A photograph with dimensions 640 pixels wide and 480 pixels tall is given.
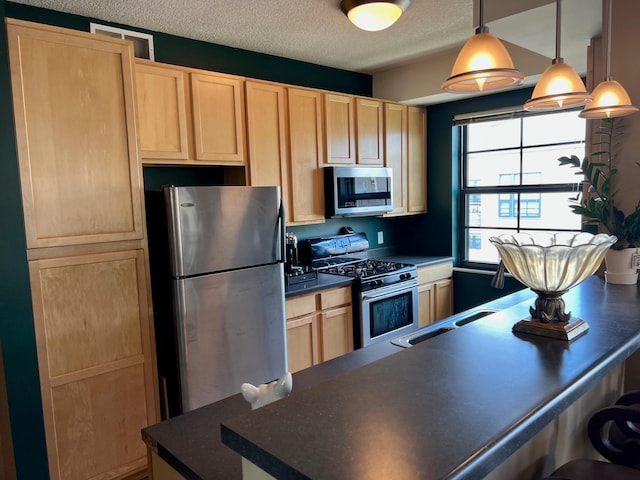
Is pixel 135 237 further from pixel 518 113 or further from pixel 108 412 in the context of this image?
pixel 518 113

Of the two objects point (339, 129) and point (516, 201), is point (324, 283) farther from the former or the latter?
point (516, 201)

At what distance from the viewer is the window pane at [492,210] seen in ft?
13.6

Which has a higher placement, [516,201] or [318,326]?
[516,201]

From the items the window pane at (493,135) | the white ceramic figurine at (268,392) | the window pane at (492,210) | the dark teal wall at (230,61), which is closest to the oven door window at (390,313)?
the window pane at (492,210)

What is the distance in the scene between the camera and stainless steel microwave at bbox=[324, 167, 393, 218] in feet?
11.8

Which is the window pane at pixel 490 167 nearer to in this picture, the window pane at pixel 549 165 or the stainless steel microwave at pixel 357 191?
the window pane at pixel 549 165

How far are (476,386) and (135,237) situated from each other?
202 centimetres

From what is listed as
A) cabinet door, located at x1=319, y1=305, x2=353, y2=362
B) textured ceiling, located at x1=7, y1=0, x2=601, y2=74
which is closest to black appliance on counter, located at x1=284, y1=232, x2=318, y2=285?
cabinet door, located at x1=319, y1=305, x2=353, y2=362

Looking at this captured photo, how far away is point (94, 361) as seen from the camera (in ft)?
7.65

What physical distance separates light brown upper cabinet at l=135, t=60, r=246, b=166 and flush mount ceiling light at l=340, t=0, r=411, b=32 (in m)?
0.92

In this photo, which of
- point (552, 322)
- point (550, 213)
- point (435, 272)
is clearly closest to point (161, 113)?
point (552, 322)

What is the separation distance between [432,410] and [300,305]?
2.36m

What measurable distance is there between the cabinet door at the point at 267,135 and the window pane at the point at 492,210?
2052 mm

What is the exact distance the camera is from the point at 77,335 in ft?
7.45
